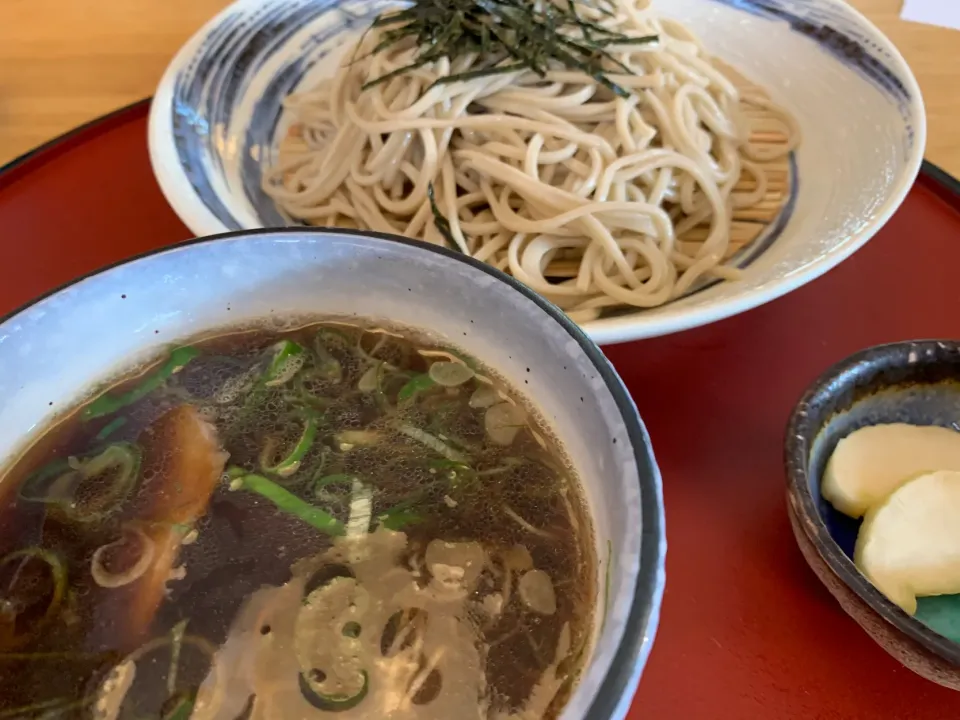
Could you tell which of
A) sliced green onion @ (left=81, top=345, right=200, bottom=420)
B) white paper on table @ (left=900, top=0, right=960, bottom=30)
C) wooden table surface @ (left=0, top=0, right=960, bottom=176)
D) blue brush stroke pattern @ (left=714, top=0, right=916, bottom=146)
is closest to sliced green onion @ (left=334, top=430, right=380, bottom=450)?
sliced green onion @ (left=81, top=345, right=200, bottom=420)

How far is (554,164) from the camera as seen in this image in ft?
5.20

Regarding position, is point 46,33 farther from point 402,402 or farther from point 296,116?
point 402,402

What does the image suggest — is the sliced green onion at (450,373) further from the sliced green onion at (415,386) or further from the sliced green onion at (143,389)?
the sliced green onion at (143,389)

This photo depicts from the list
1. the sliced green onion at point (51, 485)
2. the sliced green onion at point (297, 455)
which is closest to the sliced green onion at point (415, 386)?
the sliced green onion at point (297, 455)

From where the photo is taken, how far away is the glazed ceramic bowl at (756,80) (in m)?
1.26

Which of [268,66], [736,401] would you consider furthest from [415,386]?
[268,66]

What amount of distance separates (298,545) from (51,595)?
0.83 feet

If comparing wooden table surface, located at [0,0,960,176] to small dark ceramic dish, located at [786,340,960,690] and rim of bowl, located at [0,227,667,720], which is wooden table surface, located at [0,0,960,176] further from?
rim of bowl, located at [0,227,667,720]

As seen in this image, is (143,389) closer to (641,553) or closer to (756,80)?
(641,553)

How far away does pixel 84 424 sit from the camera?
3.08ft

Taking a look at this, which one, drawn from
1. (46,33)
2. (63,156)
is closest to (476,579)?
(63,156)

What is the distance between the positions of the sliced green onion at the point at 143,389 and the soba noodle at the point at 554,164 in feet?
2.09

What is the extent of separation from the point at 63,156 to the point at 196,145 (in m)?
0.43

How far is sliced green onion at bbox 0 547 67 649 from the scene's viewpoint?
78cm
